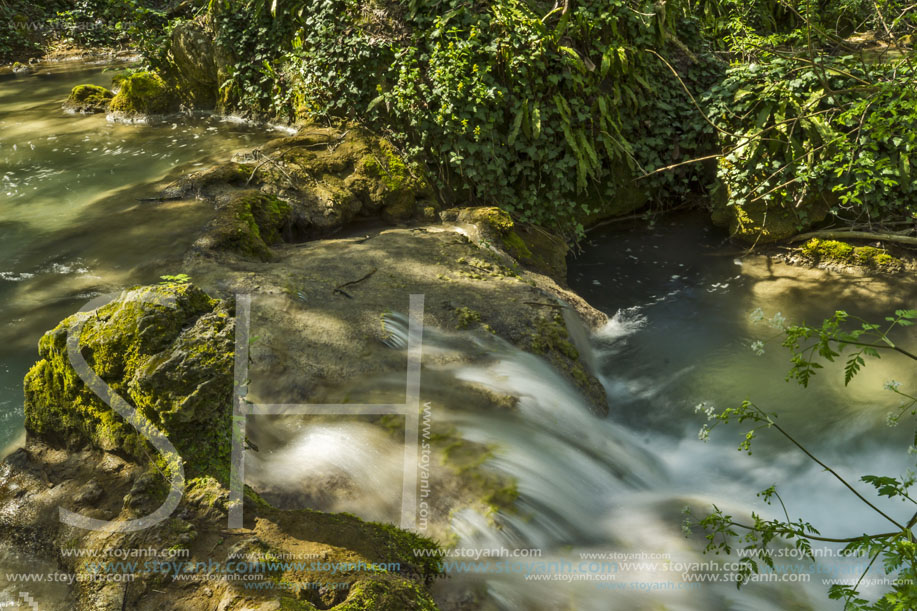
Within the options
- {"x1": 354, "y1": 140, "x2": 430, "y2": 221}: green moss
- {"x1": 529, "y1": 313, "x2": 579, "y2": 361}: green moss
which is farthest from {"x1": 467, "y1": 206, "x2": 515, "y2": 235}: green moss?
{"x1": 529, "y1": 313, "x2": 579, "y2": 361}: green moss

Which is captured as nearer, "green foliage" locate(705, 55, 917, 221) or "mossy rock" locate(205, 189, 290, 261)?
"mossy rock" locate(205, 189, 290, 261)

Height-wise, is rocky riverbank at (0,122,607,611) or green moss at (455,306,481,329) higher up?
rocky riverbank at (0,122,607,611)

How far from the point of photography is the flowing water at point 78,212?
5812 mm

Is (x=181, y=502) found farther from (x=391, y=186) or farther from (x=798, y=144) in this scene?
(x=798, y=144)

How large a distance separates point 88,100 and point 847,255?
13.8 metres

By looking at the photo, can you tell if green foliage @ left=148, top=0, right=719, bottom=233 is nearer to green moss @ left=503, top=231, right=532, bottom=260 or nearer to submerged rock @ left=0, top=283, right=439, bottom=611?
green moss @ left=503, top=231, right=532, bottom=260

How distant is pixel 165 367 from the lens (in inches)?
130

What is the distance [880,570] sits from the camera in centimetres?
430

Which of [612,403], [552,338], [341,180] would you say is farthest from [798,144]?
[341,180]

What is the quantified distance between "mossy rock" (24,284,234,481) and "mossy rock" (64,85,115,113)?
436 inches

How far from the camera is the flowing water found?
5.81 m

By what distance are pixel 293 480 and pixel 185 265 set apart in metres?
2.88

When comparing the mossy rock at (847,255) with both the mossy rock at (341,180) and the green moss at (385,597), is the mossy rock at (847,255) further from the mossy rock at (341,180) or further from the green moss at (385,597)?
the green moss at (385,597)

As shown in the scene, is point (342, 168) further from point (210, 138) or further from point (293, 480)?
point (293, 480)
